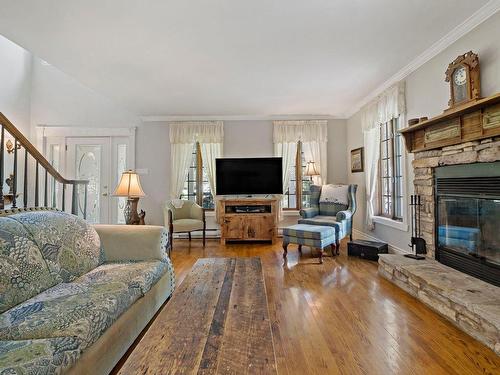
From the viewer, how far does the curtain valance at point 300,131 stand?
5379 mm

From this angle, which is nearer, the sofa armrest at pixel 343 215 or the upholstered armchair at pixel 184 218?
the sofa armrest at pixel 343 215

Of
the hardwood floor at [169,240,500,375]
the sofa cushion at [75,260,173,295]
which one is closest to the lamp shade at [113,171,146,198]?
the sofa cushion at [75,260,173,295]

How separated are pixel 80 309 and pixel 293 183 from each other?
4.57 metres

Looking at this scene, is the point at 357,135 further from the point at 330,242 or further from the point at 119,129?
the point at 119,129

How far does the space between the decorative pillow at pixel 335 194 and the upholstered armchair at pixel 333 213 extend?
3cm

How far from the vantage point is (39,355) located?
992 millimetres

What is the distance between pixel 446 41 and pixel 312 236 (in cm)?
249

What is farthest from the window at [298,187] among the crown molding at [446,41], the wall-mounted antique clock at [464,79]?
the wall-mounted antique clock at [464,79]

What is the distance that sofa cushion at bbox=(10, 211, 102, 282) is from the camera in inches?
67.9

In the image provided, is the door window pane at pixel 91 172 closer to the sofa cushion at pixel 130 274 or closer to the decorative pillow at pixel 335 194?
the sofa cushion at pixel 130 274

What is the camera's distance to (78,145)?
5.41 m

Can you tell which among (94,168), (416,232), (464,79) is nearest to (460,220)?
(416,232)

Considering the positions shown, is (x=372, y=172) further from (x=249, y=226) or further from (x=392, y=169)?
(x=249, y=226)

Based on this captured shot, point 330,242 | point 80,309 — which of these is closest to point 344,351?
point 80,309
